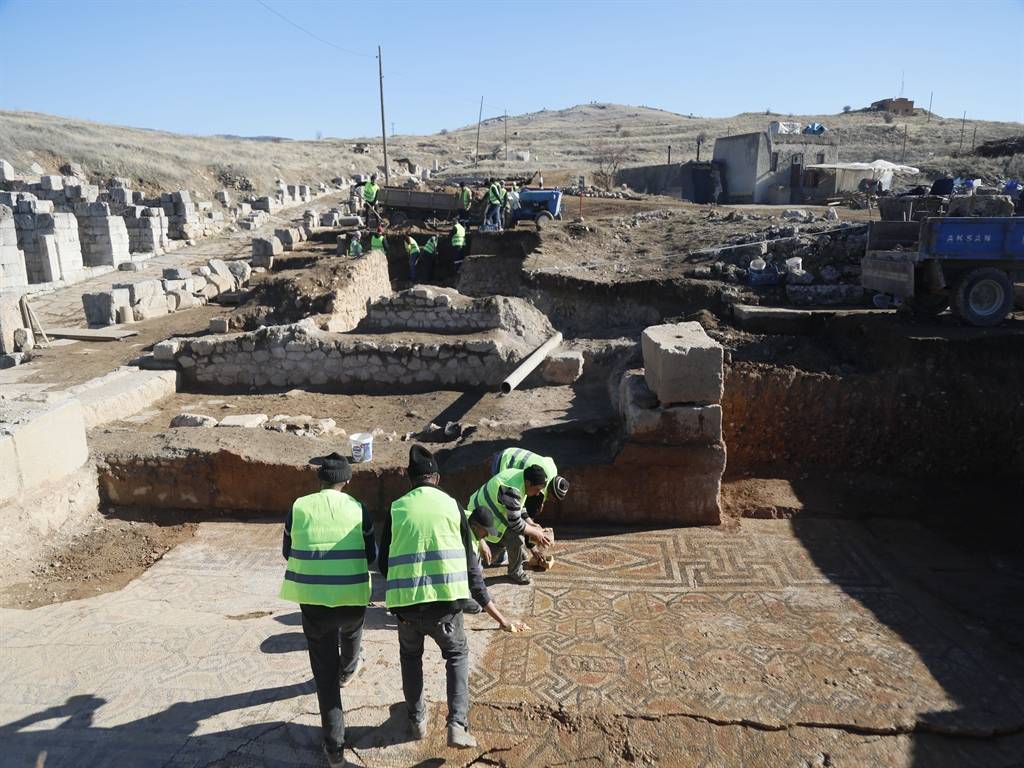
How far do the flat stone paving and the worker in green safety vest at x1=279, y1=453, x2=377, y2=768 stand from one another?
323 millimetres

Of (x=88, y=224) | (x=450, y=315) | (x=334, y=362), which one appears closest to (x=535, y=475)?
(x=334, y=362)

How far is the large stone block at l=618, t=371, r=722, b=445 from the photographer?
234 inches

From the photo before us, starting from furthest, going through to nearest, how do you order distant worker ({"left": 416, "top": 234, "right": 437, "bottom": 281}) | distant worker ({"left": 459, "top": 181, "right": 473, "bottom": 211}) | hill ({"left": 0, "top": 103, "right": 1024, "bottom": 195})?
hill ({"left": 0, "top": 103, "right": 1024, "bottom": 195}), distant worker ({"left": 459, "top": 181, "right": 473, "bottom": 211}), distant worker ({"left": 416, "top": 234, "right": 437, "bottom": 281})

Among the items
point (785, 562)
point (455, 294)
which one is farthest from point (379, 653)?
point (455, 294)

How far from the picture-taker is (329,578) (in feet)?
10.9

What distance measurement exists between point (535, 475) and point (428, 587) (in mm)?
1558

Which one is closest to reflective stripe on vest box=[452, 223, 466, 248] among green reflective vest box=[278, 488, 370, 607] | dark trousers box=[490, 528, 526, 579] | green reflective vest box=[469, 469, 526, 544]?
dark trousers box=[490, 528, 526, 579]

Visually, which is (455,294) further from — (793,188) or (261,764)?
(793,188)

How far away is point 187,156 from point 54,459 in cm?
3582

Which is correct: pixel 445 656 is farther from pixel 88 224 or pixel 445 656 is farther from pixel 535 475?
pixel 88 224

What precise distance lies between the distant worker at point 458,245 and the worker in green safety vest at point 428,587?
14978 millimetres

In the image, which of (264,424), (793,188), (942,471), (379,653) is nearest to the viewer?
(379,653)

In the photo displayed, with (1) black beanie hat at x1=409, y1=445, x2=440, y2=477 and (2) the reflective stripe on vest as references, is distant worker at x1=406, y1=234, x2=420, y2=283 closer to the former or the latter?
(2) the reflective stripe on vest

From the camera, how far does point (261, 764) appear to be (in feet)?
11.0
